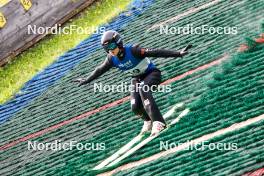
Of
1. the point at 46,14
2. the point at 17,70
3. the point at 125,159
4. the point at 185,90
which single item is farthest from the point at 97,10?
the point at 125,159

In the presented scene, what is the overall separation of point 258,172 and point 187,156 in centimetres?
145

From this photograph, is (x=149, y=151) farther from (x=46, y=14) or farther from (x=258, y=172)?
(x=46, y=14)

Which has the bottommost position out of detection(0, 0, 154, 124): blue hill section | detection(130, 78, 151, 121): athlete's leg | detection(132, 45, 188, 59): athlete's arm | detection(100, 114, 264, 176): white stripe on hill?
detection(100, 114, 264, 176): white stripe on hill

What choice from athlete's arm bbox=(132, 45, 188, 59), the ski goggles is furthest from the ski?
the ski goggles

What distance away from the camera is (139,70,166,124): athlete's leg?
29.1 feet

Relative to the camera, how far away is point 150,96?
8930 mm

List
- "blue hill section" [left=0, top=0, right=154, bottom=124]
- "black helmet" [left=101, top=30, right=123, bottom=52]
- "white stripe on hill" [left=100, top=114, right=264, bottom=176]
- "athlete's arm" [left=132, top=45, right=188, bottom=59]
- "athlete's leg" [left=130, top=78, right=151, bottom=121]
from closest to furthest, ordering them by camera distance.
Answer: "white stripe on hill" [left=100, top=114, right=264, bottom=176], "athlete's arm" [left=132, top=45, right=188, bottom=59], "black helmet" [left=101, top=30, right=123, bottom=52], "athlete's leg" [left=130, top=78, right=151, bottom=121], "blue hill section" [left=0, top=0, right=154, bottom=124]

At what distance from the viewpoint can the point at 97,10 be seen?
629 inches

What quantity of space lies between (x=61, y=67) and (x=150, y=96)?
549 centimetres

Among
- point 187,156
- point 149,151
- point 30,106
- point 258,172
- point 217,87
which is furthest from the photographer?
point 30,106

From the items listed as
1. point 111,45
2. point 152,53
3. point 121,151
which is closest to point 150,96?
point 152,53

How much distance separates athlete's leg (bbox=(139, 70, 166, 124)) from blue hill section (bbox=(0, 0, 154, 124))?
15.5ft

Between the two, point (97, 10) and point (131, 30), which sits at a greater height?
point (97, 10)

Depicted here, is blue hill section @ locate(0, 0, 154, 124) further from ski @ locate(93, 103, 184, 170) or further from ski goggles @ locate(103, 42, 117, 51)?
ski goggles @ locate(103, 42, 117, 51)
